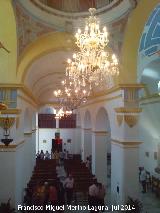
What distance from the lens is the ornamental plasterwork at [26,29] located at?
9273 millimetres

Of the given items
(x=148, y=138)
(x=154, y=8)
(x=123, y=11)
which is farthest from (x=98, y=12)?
(x=148, y=138)

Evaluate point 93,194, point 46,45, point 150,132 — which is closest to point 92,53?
point 46,45

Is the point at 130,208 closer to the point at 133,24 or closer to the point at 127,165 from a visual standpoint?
the point at 127,165

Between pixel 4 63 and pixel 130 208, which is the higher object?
pixel 4 63

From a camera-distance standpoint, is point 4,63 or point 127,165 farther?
point 127,165

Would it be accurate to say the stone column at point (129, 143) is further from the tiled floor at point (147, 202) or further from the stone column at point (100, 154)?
the stone column at point (100, 154)

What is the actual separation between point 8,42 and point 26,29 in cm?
70

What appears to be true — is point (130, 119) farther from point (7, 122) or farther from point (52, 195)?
point (7, 122)

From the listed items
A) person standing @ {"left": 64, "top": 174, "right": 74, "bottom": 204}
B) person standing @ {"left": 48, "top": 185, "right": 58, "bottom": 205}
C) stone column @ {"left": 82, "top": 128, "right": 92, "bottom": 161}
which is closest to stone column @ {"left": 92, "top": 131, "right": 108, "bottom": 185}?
person standing @ {"left": 64, "top": 174, "right": 74, "bottom": 204}

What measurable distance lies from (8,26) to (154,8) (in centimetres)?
420

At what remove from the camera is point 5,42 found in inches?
376

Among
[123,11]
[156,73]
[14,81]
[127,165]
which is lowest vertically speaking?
[127,165]

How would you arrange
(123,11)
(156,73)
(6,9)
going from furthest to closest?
(156,73) < (123,11) < (6,9)

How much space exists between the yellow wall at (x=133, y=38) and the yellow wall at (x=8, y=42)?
3476 millimetres
